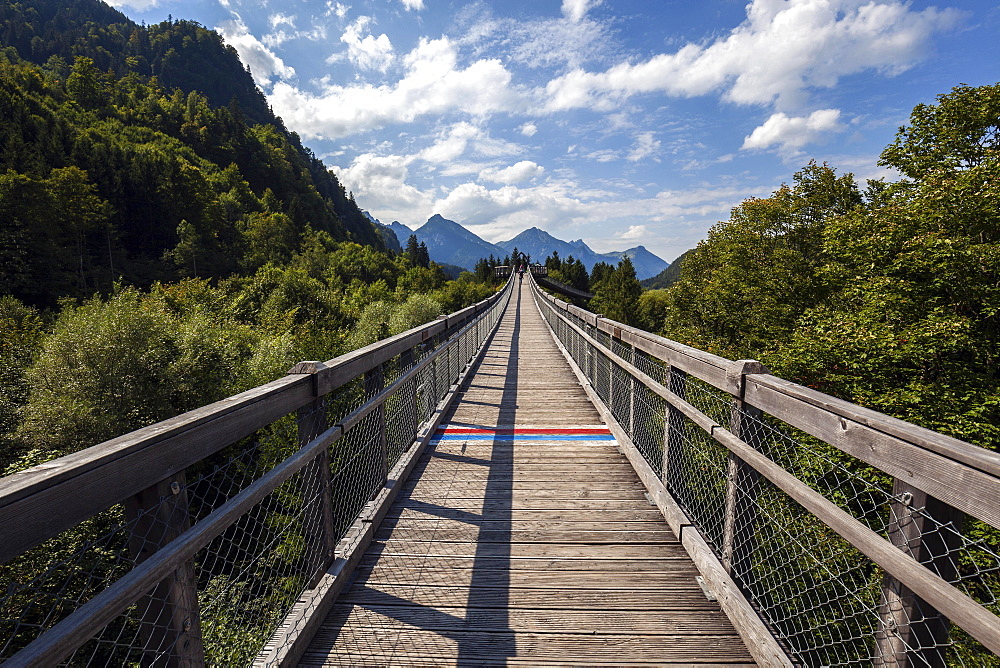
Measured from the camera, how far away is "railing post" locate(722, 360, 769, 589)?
248 centimetres

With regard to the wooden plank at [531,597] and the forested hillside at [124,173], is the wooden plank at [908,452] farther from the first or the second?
the forested hillside at [124,173]

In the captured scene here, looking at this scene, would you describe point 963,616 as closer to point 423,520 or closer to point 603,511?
point 603,511

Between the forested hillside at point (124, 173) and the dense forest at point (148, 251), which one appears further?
the forested hillside at point (124, 173)

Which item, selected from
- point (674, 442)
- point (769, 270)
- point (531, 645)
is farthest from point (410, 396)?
point (769, 270)

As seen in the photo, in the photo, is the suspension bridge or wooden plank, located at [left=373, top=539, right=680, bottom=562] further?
wooden plank, located at [left=373, top=539, right=680, bottom=562]

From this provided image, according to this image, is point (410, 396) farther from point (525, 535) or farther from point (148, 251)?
point (148, 251)

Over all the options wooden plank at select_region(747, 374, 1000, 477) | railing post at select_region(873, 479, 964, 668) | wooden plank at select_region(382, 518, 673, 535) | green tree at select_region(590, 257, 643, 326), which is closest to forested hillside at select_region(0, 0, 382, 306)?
green tree at select_region(590, 257, 643, 326)

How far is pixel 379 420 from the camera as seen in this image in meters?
3.68

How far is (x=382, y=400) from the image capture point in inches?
135

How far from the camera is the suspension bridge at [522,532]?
1321 mm

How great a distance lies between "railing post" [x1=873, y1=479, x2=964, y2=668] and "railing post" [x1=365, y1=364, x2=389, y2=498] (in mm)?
2959

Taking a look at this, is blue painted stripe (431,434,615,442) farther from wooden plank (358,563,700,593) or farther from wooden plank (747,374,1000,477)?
wooden plank (747,374,1000,477)

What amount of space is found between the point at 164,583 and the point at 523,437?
4177 millimetres

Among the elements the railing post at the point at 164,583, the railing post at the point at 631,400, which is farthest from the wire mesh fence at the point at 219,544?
the railing post at the point at 631,400
